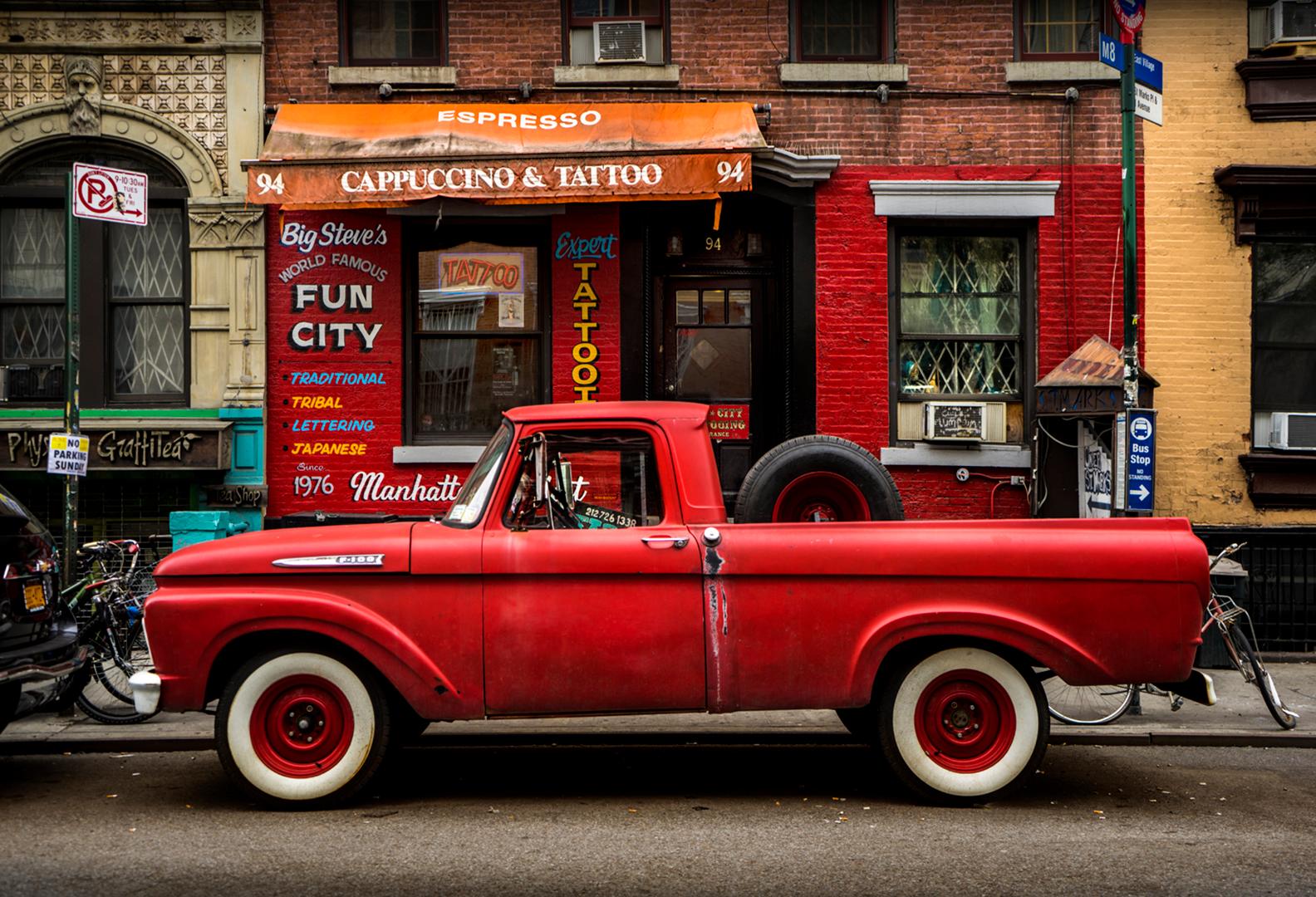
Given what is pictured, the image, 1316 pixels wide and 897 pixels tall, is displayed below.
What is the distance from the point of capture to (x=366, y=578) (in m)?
6.32

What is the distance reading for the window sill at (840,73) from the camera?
39.8 ft

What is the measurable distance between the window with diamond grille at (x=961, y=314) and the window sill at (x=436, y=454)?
4.26 metres

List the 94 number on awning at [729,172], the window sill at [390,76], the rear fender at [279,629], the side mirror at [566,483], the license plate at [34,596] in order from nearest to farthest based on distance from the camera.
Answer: the rear fender at [279,629] < the side mirror at [566,483] < the license plate at [34,596] < the 94 number on awning at [729,172] < the window sill at [390,76]

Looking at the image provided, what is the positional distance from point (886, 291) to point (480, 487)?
6.66 metres

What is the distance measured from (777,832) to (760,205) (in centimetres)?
776

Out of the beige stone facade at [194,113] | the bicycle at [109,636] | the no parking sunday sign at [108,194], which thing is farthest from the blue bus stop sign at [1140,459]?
the beige stone facade at [194,113]

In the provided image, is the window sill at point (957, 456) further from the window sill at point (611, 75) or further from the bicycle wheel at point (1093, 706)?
the window sill at point (611, 75)

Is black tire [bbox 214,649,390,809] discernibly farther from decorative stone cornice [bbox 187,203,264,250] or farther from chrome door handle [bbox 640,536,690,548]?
decorative stone cornice [bbox 187,203,264,250]

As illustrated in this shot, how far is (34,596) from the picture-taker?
708cm

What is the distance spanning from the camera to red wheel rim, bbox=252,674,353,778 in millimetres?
6379

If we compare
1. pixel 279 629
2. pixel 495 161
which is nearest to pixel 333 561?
pixel 279 629

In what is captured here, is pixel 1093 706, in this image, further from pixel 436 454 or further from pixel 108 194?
pixel 108 194

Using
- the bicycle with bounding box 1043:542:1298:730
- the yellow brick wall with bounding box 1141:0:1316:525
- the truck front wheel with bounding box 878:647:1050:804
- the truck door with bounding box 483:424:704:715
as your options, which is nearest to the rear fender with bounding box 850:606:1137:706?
the truck front wheel with bounding box 878:647:1050:804

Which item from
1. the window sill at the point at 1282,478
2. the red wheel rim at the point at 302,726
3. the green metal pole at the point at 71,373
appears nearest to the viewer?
the red wheel rim at the point at 302,726
